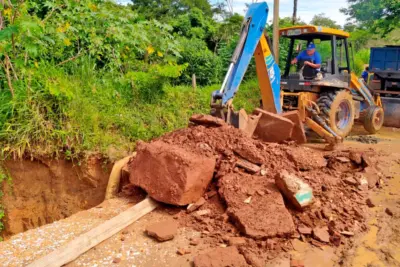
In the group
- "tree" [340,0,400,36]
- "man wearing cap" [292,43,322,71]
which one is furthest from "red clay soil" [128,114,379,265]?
"tree" [340,0,400,36]

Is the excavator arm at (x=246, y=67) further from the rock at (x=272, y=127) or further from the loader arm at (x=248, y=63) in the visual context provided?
the rock at (x=272, y=127)

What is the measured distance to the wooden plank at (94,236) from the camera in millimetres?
3045

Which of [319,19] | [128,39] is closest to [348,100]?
[128,39]

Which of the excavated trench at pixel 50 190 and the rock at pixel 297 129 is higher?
the rock at pixel 297 129

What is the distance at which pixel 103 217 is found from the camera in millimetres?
3898

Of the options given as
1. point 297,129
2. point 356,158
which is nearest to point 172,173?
point 356,158

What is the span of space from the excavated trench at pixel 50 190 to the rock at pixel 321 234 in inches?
120

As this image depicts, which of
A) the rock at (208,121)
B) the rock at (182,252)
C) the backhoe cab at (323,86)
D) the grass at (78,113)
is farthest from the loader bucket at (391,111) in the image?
the rock at (182,252)

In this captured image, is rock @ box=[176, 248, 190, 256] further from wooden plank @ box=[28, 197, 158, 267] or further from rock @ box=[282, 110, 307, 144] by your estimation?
rock @ box=[282, 110, 307, 144]

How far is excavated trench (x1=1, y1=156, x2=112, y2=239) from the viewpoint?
5.32 metres

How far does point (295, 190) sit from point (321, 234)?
475 mm

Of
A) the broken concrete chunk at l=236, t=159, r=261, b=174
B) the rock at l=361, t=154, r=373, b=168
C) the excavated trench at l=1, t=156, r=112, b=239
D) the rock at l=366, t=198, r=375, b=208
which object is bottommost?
the excavated trench at l=1, t=156, r=112, b=239

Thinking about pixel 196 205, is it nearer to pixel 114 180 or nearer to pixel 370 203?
pixel 114 180

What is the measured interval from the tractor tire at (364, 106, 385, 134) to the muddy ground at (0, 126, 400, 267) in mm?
4696
